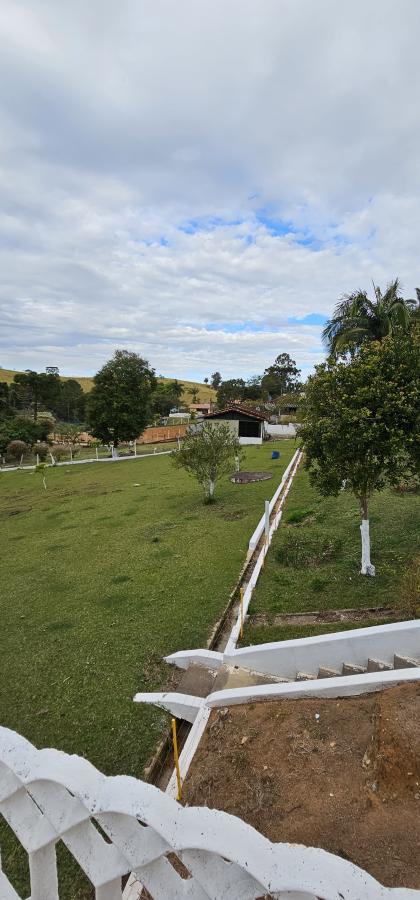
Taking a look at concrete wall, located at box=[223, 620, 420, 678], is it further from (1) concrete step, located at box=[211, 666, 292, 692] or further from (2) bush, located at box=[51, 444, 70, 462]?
(2) bush, located at box=[51, 444, 70, 462]

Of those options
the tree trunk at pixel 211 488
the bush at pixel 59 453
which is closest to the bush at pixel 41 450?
the bush at pixel 59 453

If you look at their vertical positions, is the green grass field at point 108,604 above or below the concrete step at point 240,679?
below

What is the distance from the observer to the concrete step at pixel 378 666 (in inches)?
207

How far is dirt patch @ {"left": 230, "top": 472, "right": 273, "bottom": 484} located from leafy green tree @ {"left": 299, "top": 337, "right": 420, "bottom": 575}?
436 inches

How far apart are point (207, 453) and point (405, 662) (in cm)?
1100

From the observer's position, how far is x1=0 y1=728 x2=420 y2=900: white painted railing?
1.34 m

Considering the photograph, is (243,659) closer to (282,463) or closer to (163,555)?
(163,555)

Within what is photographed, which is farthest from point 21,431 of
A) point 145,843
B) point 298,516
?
point 145,843

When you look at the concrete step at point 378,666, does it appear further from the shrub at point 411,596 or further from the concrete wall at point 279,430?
the concrete wall at point 279,430

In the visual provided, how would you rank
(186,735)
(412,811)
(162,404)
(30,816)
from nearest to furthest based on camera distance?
(30,816) → (412,811) → (186,735) → (162,404)

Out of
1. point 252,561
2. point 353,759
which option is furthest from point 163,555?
point 353,759

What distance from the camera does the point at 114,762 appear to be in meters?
4.71

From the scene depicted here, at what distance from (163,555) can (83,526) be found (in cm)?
533

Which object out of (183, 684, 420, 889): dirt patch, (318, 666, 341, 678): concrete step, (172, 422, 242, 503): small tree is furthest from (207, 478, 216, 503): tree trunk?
(183, 684, 420, 889): dirt patch
